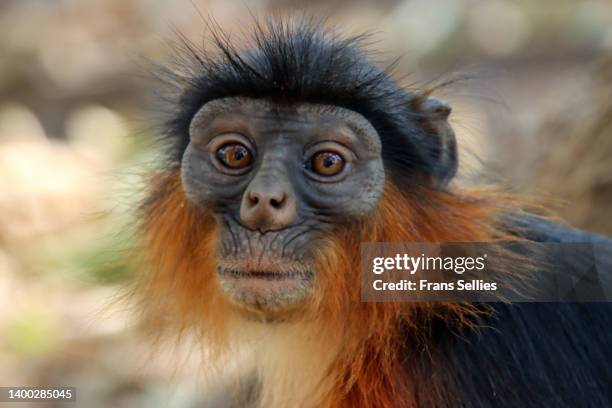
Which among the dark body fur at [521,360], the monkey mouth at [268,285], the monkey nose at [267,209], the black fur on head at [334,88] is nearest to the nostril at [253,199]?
the monkey nose at [267,209]

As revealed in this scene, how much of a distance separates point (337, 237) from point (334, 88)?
0.65 meters

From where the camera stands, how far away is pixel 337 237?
4090 millimetres

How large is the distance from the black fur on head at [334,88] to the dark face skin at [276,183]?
0.24ft

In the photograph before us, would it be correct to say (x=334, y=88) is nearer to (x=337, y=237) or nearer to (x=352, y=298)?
(x=337, y=237)

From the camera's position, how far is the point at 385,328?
414cm

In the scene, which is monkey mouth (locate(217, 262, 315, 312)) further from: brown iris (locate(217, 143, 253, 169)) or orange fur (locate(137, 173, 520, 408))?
brown iris (locate(217, 143, 253, 169))

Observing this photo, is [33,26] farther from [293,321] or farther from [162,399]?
[293,321]

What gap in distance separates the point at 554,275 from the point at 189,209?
1.73 m

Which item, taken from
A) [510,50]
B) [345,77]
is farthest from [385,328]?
[510,50]

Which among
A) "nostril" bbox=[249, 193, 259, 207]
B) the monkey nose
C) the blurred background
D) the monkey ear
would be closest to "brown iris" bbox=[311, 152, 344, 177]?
the monkey nose

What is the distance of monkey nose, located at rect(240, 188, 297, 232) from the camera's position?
386 centimetres

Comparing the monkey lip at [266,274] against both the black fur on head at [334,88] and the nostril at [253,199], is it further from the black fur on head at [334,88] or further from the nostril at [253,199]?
the black fur on head at [334,88]

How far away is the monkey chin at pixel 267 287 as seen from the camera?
3.92 metres

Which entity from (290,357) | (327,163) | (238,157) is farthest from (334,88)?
(290,357)
